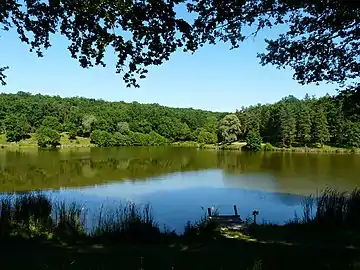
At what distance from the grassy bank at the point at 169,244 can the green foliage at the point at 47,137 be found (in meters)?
61.3

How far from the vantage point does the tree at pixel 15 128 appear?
68.1 m

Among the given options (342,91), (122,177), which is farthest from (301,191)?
(342,91)

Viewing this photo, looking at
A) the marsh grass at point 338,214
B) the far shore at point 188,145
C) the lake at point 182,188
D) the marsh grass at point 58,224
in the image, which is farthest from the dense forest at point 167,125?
the marsh grass at point 58,224

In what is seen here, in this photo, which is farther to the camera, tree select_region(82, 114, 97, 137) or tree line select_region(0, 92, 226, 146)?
tree select_region(82, 114, 97, 137)

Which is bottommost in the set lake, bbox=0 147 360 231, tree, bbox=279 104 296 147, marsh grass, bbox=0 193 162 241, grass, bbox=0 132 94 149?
lake, bbox=0 147 360 231

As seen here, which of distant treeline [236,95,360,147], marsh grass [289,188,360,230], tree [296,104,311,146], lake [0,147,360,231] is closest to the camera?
marsh grass [289,188,360,230]

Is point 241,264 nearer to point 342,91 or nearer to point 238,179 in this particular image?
point 342,91

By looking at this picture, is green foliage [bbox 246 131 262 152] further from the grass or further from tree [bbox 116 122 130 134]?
the grass

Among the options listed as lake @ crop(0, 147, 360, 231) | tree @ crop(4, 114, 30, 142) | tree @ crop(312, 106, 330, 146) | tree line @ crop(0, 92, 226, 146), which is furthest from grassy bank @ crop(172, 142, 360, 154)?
lake @ crop(0, 147, 360, 231)

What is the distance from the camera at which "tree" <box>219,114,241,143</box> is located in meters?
70.2

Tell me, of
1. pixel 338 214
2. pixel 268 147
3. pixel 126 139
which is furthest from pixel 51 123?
pixel 338 214

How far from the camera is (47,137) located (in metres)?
67.2

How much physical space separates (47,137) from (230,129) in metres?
32.1

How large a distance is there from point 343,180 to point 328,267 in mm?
22329
